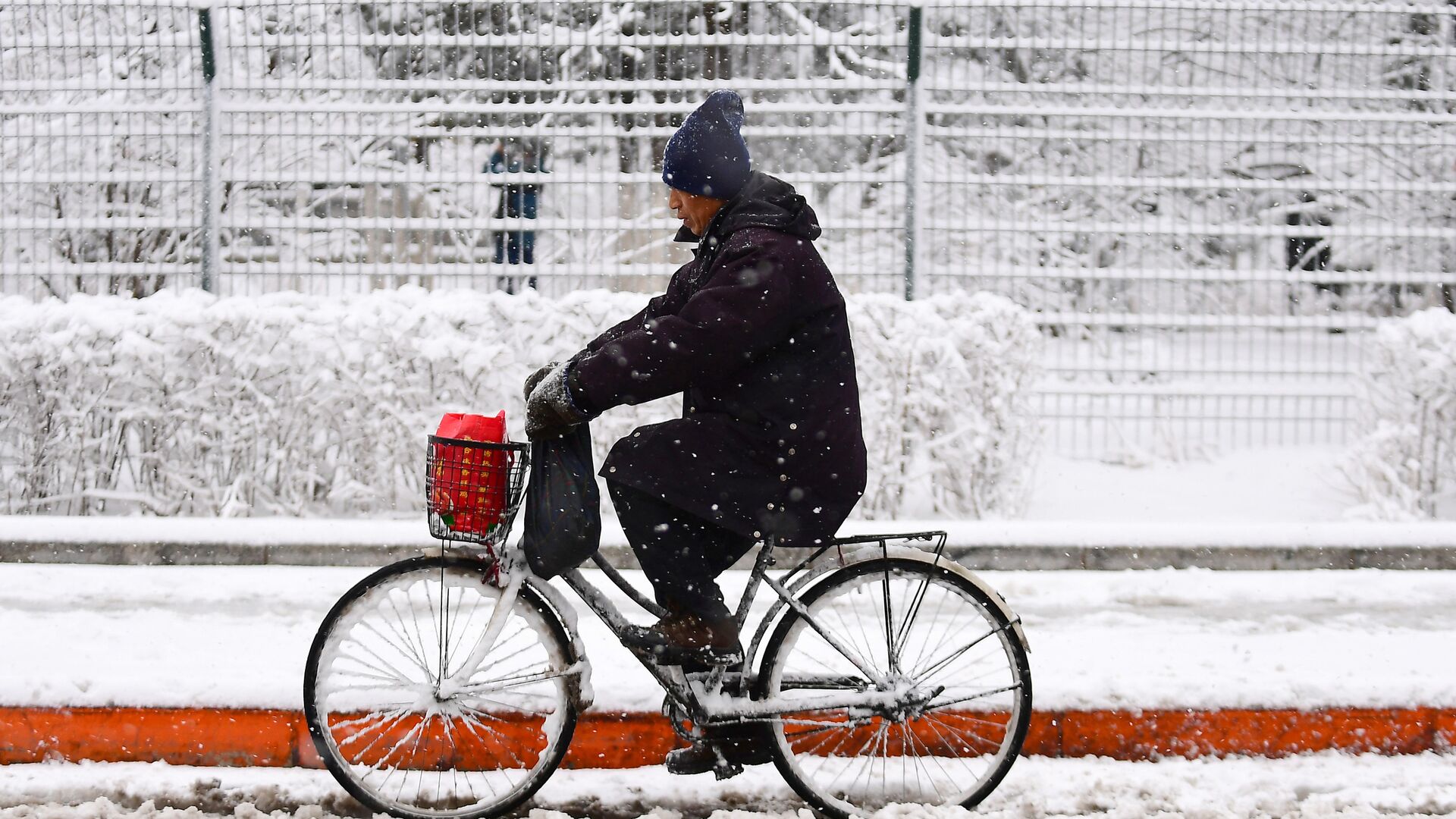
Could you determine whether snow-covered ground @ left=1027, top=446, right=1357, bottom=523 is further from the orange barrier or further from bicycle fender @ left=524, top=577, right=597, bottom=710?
bicycle fender @ left=524, top=577, right=597, bottom=710

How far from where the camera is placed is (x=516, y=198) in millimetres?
7562

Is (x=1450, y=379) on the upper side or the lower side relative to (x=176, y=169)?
lower

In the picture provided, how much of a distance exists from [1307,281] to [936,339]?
8.77 feet

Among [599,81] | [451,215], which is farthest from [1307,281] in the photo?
[451,215]

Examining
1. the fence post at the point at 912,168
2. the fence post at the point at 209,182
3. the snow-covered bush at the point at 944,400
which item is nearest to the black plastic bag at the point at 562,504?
the snow-covered bush at the point at 944,400

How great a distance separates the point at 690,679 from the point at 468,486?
792 mm

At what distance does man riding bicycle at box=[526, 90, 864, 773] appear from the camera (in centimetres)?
307

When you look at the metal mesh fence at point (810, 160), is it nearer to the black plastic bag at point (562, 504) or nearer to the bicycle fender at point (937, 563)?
the bicycle fender at point (937, 563)

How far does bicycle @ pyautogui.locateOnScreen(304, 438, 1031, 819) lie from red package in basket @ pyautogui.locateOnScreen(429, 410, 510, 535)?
0.12 m

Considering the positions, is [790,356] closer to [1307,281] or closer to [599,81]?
[599,81]

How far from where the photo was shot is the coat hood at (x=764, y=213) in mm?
3148

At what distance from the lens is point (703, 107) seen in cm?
323

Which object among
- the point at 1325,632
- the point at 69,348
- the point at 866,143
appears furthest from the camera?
the point at 866,143

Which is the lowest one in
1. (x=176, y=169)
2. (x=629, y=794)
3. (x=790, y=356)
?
(x=629, y=794)
